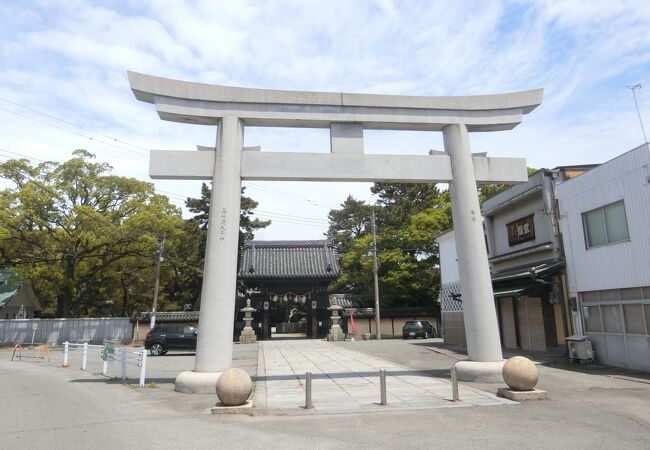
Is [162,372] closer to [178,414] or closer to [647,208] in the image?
[178,414]

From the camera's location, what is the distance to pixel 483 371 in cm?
1134

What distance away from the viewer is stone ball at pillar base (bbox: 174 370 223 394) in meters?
10.4

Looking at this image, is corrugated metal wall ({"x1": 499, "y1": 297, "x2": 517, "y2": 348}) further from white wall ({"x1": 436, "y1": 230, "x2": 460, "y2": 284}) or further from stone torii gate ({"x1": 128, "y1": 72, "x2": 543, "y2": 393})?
stone torii gate ({"x1": 128, "y1": 72, "x2": 543, "y2": 393})

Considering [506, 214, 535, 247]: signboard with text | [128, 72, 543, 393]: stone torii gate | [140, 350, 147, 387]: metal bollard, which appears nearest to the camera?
[128, 72, 543, 393]: stone torii gate

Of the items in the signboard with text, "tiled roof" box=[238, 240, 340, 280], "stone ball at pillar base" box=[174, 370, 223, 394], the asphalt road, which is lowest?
the asphalt road

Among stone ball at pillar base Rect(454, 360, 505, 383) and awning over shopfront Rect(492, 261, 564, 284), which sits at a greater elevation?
awning over shopfront Rect(492, 261, 564, 284)

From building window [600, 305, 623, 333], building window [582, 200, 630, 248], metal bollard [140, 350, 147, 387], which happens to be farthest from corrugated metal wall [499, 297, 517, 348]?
metal bollard [140, 350, 147, 387]

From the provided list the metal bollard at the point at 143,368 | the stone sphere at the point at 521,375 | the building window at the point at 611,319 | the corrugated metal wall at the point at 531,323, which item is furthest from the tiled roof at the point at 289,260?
the stone sphere at the point at 521,375

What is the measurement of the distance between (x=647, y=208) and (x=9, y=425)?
16498 mm

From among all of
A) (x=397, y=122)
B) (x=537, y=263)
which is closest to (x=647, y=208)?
(x=537, y=263)

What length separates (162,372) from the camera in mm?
15961

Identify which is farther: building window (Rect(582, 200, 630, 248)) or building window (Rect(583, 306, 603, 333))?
building window (Rect(583, 306, 603, 333))

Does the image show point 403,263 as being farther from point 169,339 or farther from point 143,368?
point 143,368

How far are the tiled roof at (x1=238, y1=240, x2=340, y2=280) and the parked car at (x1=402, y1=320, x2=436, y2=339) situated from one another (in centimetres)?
726
